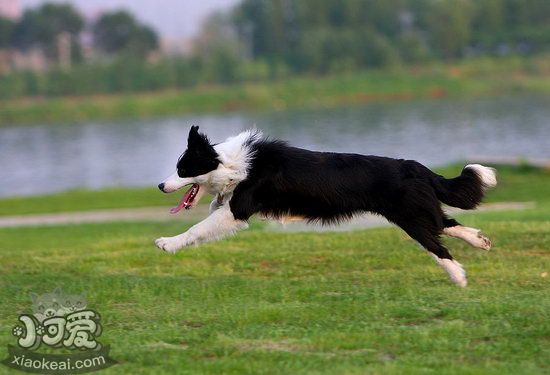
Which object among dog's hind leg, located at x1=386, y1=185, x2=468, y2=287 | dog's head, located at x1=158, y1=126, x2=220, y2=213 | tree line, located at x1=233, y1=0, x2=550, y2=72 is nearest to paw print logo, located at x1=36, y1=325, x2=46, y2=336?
dog's head, located at x1=158, y1=126, x2=220, y2=213

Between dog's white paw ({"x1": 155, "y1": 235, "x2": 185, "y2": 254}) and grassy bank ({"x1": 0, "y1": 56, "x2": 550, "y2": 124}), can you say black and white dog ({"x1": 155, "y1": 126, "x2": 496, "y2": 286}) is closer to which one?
dog's white paw ({"x1": 155, "y1": 235, "x2": 185, "y2": 254})

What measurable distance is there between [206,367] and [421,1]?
10510 centimetres

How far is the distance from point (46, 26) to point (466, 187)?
329 feet

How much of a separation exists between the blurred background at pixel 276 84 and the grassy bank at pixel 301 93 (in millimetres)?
180

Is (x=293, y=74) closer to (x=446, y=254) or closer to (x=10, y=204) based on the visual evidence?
(x=10, y=204)

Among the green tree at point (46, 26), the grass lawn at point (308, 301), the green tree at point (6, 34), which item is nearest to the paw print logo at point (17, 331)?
the grass lawn at point (308, 301)

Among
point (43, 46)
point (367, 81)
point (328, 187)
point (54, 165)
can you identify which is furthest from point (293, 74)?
Result: point (328, 187)

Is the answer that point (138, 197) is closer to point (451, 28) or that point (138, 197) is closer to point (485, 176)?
point (485, 176)

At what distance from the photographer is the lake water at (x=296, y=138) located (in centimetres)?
3247

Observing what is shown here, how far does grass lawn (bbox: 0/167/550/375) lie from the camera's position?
6023mm

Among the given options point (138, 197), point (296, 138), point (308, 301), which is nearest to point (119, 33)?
point (296, 138)

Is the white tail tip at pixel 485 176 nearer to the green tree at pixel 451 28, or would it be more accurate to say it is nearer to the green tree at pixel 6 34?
the green tree at pixel 451 28

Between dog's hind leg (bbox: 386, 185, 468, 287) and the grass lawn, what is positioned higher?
dog's hind leg (bbox: 386, 185, 468, 287)

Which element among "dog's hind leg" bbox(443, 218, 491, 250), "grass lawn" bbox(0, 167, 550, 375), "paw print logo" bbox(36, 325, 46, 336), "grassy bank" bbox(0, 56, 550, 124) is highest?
"dog's hind leg" bbox(443, 218, 491, 250)
